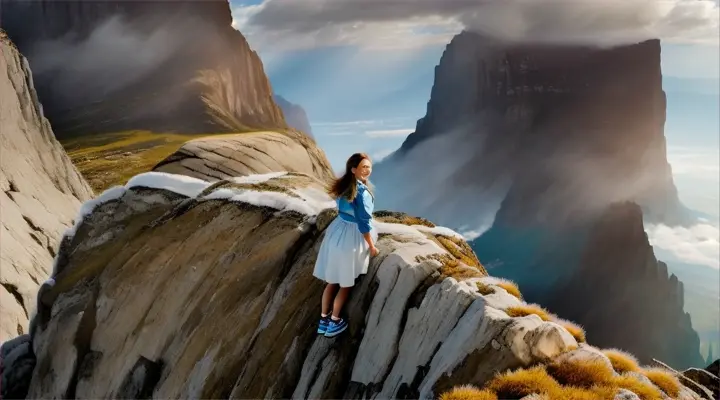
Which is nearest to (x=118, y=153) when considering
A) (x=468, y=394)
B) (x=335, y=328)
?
(x=335, y=328)

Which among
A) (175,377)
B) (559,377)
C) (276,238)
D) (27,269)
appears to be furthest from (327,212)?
(27,269)

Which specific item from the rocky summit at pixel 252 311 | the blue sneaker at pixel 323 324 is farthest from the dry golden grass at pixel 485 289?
the blue sneaker at pixel 323 324

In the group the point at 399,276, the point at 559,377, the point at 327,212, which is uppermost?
the point at 327,212

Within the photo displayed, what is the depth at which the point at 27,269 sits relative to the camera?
45344mm

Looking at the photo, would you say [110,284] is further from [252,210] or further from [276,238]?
[276,238]

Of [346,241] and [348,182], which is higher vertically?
[348,182]

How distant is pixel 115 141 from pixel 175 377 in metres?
175

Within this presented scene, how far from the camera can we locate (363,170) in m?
Answer: 13.8

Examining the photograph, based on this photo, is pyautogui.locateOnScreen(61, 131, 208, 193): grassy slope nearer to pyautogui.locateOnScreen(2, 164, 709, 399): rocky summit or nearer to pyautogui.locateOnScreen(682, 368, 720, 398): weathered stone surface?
pyautogui.locateOnScreen(2, 164, 709, 399): rocky summit

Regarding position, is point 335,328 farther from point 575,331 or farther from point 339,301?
point 575,331

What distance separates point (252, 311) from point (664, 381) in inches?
437

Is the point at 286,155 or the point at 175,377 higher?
the point at 286,155

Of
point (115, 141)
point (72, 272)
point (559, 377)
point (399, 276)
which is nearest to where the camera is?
point (559, 377)

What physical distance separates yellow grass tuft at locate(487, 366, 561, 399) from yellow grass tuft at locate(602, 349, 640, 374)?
6.91ft
